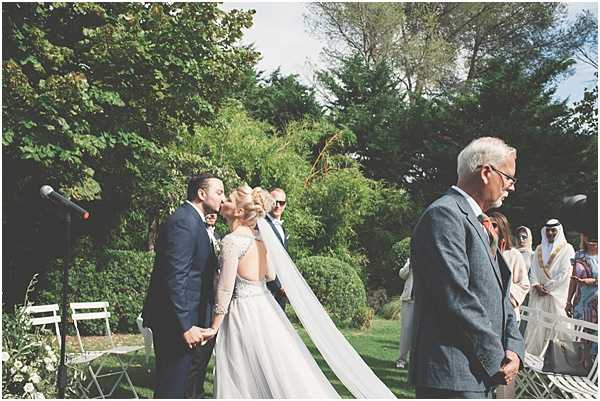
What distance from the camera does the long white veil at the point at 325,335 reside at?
649cm

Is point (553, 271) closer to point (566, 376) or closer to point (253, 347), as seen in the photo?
point (566, 376)

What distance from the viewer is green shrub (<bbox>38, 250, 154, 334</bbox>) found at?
41.1ft

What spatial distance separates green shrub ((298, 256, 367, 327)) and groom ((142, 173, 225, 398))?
27.4 feet

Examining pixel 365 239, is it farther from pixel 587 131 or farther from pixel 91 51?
pixel 91 51

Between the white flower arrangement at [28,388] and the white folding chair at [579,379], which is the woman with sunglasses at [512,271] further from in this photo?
the white flower arrangement at [28,388]

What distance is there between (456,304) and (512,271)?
4.54 meters

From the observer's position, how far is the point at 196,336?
17.4 ft

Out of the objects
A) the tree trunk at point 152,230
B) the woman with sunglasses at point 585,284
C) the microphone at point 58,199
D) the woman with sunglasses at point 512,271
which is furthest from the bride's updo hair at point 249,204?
the tree trunk at point 152,230

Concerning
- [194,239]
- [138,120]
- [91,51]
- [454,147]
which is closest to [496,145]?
[194,239]

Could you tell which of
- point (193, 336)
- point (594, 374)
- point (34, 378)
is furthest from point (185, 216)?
point (594, 374)

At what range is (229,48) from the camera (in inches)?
474

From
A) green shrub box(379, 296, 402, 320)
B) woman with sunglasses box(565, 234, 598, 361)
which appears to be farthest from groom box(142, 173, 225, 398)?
green shrub box(379, 296, 402, 320)

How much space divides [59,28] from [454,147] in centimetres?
1315

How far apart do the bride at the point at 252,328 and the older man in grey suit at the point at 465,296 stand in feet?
7.84
